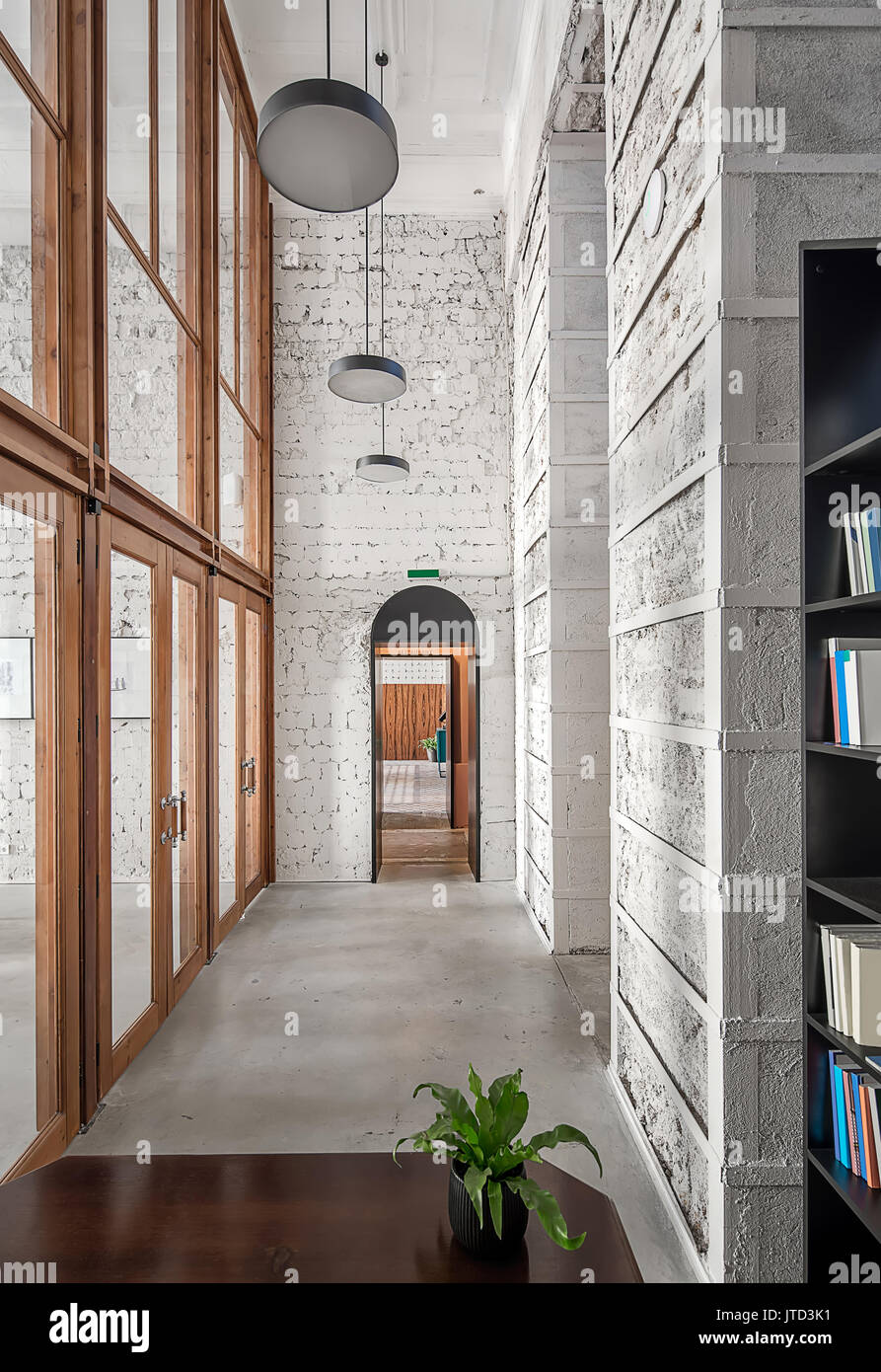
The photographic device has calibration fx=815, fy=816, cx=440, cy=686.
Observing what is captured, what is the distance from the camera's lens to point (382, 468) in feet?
20.0

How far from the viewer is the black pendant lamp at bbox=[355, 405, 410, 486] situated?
6055 mm

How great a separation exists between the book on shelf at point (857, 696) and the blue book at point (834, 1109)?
67 centimetres

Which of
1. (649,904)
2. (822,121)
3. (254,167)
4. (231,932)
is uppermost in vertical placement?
(254,167)

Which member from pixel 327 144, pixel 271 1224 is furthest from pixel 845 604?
pixel 327 144

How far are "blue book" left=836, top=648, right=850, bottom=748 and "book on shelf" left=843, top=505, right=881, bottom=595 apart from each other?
0.13 metres

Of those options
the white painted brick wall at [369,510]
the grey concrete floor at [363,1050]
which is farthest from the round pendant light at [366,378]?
the grey concrete floor at [363,1050]

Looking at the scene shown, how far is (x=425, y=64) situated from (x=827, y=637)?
18.8ft

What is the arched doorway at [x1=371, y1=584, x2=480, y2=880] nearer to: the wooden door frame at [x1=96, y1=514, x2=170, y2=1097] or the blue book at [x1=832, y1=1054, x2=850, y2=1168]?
the wooden door frame at [x1=96, y1=514, x2=170, y2=1097]

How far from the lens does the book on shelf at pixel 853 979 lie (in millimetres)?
1548

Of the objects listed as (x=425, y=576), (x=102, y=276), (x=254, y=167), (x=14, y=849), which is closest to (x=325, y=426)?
(x=425, y=576)

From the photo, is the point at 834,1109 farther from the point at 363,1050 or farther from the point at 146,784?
the point at 146,784
